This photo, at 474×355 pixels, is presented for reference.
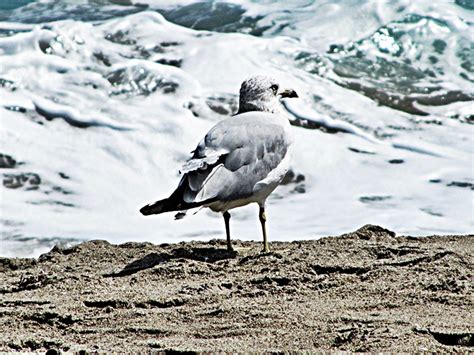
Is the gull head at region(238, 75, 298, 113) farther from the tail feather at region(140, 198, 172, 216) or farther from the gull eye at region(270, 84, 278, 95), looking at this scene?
the tail feather at region(140, 198, 172, 216)

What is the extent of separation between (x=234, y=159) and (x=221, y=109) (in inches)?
279

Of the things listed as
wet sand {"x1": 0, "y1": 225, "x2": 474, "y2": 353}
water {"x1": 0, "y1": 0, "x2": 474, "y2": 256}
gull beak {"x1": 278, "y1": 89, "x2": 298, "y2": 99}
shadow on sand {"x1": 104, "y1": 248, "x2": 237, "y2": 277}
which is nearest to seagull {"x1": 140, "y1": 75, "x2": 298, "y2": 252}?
shadow on sand {"x1": 104, "y1": 248, "x2": 237, "y2": 277}

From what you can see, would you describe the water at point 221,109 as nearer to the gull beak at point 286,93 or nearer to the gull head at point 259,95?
the gull beak at point 286,93

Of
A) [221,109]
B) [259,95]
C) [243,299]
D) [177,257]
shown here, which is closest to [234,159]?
[177,257]

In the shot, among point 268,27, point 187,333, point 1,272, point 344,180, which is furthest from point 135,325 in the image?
point 268,27

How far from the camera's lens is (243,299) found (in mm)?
4395

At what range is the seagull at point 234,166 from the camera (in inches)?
211

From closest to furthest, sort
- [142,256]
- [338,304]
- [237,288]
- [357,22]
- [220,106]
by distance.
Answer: [338,304] < [237,288] < [142,256] < [220,106] < [357,22]

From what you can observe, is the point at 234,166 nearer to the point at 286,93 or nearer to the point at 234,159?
the point at 234,159

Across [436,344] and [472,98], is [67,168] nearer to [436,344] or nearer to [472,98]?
[472,98]

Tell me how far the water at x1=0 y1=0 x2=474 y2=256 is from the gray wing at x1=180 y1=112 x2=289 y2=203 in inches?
127

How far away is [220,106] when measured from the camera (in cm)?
1269

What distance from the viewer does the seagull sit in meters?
5.35

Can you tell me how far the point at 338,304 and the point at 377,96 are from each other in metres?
9.39
